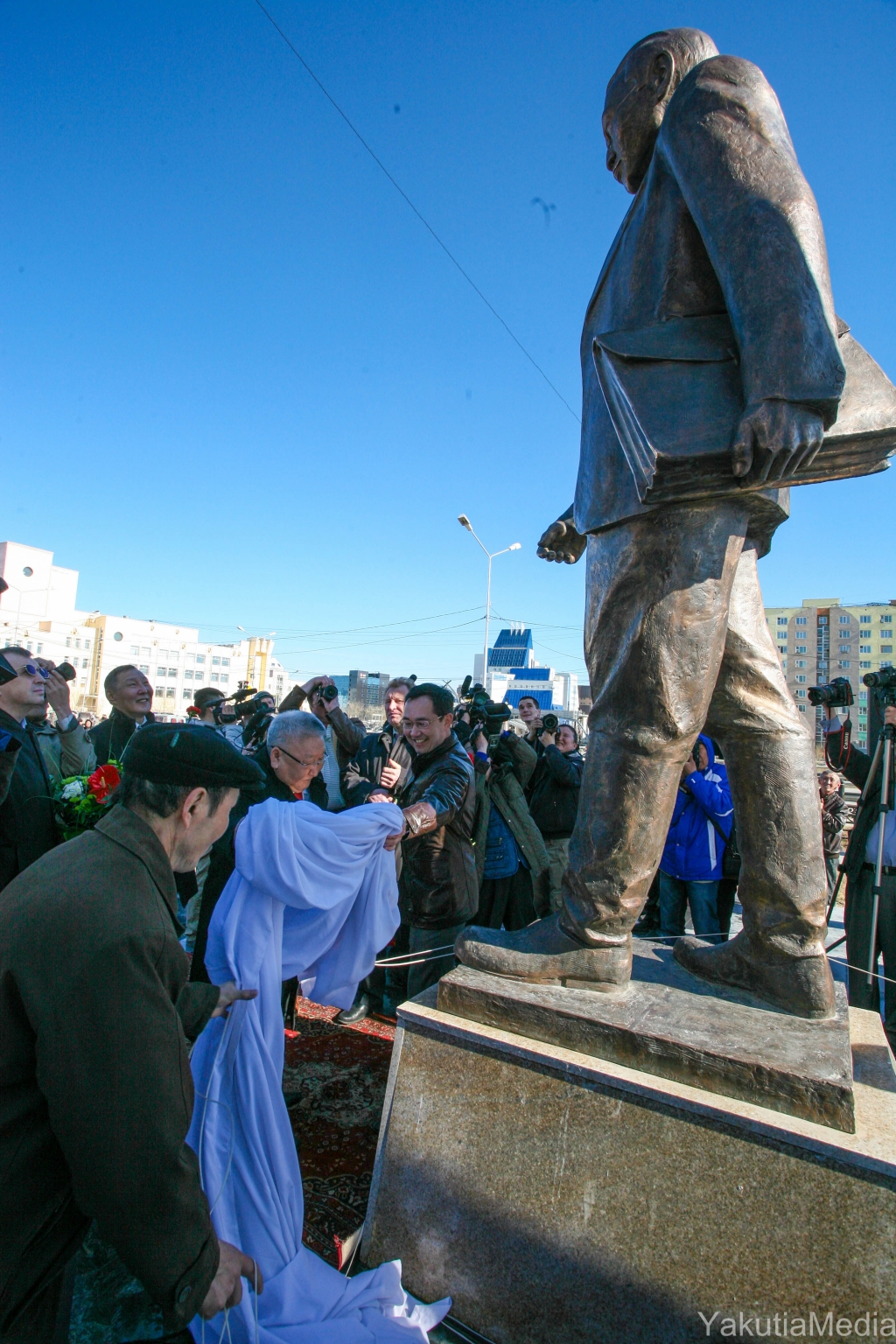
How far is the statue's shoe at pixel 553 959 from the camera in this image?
193cm

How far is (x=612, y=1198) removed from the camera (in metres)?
1.55

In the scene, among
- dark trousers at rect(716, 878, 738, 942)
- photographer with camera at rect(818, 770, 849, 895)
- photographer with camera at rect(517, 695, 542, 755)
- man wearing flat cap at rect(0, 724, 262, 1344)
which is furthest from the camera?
photographer with camera at rect(517, 695, 542, 755)

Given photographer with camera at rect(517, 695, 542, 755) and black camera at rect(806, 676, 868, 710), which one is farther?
photographer with camera at rect(517, 695, 542, 755)

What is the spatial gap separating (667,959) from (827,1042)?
0.64 meters

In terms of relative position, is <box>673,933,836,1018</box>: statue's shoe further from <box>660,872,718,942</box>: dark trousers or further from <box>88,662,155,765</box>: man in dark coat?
<box>88,662,155,765</box>: man in dark coat

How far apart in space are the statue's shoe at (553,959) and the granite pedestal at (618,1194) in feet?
0.30

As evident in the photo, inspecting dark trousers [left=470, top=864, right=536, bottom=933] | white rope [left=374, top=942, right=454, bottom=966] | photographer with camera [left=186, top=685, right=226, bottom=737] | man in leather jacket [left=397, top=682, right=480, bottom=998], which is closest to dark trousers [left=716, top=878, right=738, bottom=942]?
A: dark trousers [left=470, top=864, right=536, bottom=933]

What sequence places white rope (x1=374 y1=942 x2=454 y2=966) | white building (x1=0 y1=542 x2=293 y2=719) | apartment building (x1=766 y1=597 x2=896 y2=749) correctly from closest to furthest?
white rope (x1=374 y1=942 x2=454 y2=966)
white building (x1=0 y1=542 x2=293 y2=719)
apartment building (x1=766 y1=597 x2=896 y2=749)

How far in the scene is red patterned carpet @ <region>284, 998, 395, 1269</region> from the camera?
7.06ft

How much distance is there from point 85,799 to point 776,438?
8.72 ft

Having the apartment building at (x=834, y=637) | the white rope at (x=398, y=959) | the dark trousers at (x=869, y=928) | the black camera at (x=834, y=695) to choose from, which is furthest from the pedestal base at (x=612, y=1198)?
the apartment building at (x=834, y=637)

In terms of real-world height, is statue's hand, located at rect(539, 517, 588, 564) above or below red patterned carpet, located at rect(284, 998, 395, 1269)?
above

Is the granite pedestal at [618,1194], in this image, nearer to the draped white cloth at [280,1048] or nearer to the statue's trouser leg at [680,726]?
the draped white cloth at [280,1048]

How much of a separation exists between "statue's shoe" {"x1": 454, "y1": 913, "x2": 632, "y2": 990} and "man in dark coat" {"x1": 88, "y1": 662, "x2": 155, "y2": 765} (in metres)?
3.72
